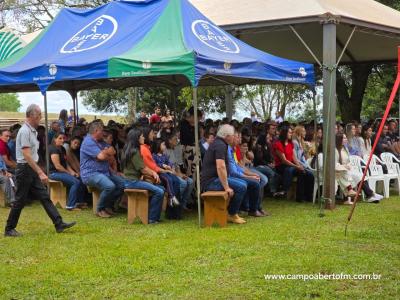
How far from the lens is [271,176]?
36.2ft

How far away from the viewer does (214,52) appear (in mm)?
8875

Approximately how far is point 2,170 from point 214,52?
431 cm

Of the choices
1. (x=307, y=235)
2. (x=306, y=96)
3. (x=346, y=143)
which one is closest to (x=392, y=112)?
(x=306, y=96)

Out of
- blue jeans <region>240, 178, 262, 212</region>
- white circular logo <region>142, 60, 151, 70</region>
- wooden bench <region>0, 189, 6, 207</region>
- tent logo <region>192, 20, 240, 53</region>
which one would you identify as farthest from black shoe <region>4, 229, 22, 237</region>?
tent logo <region>192, 20, 240, 53</region>

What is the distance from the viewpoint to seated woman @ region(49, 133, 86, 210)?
32.6 ft

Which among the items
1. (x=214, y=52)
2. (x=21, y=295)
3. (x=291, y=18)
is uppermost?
(x=291, y=18)

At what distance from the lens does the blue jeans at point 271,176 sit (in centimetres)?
1094

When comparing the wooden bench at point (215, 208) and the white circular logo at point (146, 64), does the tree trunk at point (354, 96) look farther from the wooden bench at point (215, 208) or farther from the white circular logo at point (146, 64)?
the white circular logo at point (146, 64)

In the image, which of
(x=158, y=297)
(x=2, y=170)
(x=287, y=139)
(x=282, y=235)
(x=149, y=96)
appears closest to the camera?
(x=158, y=297)

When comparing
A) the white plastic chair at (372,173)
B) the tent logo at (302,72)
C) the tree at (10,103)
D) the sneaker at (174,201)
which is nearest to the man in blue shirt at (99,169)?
the sneaker at (174,201)

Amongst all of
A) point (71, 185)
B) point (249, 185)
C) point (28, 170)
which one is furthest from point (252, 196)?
point (28, 170)

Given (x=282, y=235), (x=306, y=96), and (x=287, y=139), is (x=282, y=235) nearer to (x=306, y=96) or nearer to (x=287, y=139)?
(x=287, y=139)

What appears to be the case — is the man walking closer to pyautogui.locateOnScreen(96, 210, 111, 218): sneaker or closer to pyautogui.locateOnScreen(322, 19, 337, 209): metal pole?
pyautogui.locateOnScreen(96, 210, 111, 218): sneaker

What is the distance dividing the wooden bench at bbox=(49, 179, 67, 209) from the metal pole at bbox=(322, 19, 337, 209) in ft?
14.6
